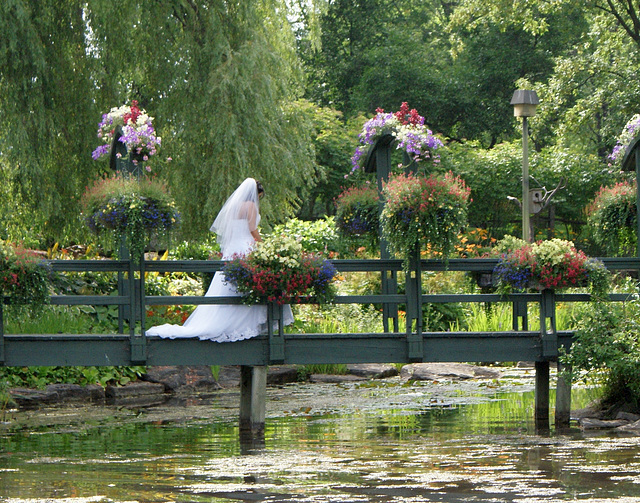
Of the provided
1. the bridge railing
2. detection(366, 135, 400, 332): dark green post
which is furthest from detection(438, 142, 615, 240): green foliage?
the bridge railing

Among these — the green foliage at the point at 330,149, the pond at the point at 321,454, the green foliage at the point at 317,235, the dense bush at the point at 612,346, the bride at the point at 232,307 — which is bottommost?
the pond at the point at 321,454

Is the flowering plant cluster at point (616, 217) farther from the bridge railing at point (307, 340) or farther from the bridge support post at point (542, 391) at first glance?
the bridge support post at point (542, 391)

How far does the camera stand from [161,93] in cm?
1375

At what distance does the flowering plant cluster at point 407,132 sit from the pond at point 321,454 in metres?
2.82

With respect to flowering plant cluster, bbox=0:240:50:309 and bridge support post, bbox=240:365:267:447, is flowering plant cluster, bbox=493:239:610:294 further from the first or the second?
flowering plant cluster, bbox=0:240:50:309

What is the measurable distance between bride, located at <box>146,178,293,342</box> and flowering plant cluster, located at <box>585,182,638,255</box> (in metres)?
3.53

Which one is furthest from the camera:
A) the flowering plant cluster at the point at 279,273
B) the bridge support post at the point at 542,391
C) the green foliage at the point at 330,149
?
the green foliage at the point at 330,149

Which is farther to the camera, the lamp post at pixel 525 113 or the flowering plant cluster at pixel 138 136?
the lamp post at pixel 525 113

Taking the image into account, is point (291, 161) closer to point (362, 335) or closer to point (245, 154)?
point (245, 154)

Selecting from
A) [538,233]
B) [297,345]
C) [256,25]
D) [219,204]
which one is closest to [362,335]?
[297,345]

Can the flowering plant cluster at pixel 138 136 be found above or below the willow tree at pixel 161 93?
below

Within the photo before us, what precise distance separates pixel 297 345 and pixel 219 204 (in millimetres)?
4137

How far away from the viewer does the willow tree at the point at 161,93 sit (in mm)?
12766

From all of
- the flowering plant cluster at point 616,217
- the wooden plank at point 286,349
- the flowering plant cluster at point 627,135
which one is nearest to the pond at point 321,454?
the wooden plank at point 286,349
